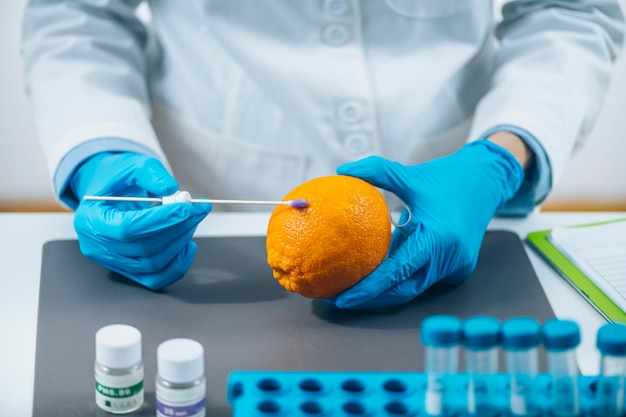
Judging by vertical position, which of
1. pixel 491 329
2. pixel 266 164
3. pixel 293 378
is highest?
pixel 491 329

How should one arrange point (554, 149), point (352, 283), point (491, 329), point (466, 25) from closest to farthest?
1. point (491, 329)
2. point (352, 283)
3. point (554, 149)
4. point (466, 25)

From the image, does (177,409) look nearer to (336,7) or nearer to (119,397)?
(119,397)

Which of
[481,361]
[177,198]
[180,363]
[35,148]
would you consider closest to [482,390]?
[481,361]

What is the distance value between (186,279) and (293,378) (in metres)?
0.34

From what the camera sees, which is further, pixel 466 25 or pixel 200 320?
pixel 466 25

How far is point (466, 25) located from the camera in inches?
52.5

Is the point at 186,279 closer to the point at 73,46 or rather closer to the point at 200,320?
the point at 200,320

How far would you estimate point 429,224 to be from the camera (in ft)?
3.21

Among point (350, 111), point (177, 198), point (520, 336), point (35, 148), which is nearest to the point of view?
point (520, 336)

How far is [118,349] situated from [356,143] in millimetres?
689

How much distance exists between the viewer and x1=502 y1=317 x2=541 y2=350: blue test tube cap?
590 millimetres

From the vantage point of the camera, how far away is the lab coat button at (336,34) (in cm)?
129

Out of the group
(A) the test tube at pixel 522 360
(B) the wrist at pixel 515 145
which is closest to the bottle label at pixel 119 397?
(A) the test tube at pixel 522 360

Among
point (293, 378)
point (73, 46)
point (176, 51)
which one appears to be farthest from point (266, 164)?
point (293, 378)
